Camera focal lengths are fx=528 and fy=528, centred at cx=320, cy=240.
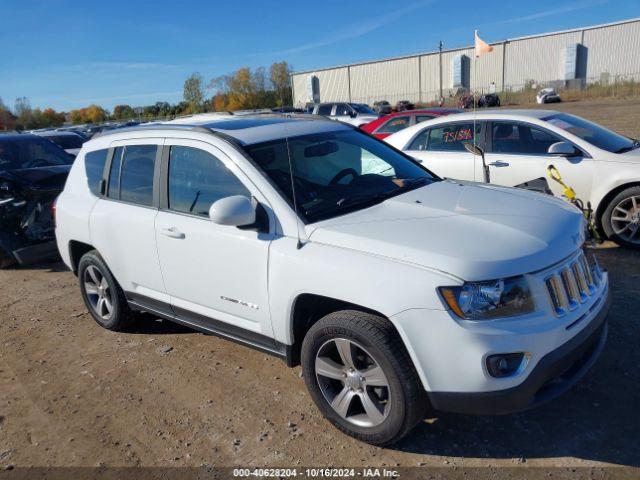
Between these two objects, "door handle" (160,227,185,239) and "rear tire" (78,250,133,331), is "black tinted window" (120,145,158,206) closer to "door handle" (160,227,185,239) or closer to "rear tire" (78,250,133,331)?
"door handle" (160,227,185,239)

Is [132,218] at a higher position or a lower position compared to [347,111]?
lower

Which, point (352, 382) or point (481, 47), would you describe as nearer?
point (352, 382)

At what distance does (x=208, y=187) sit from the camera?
3643 mm

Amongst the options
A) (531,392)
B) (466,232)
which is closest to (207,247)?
(466,232)

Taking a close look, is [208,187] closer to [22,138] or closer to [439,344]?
[439,344]

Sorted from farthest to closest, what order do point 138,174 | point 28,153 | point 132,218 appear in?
point 28,153
point 138,174
point 132,218

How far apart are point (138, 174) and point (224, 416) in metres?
2.02

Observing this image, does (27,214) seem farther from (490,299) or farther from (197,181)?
(490,299)

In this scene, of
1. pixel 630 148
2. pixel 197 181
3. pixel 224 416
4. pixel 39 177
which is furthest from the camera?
pixel 39 177

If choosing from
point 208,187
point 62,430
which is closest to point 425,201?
point 208,187

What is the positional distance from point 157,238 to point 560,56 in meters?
68.6

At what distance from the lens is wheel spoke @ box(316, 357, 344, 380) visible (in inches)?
120

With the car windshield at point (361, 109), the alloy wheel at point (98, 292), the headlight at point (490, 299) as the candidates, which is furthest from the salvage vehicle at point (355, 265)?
the car windshield at point (361, 109)

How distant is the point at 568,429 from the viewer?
3.04 meters
